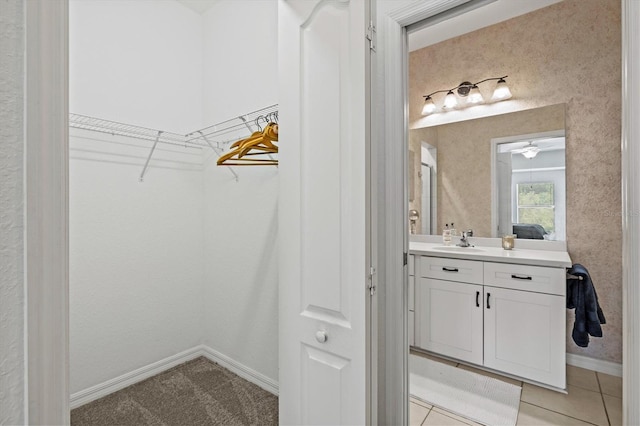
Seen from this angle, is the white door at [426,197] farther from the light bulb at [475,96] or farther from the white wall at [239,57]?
the white wall at [239,57]

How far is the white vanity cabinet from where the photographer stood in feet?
7.15

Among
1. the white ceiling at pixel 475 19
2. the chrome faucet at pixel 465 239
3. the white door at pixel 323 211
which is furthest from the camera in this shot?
the chrome faucet at pixel 465 239

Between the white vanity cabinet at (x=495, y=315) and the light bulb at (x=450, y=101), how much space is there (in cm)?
155

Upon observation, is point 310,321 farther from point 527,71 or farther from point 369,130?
point 527,71

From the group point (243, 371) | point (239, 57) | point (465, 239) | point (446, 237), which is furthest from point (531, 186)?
point (243, 371)

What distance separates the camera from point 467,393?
2.20 metres

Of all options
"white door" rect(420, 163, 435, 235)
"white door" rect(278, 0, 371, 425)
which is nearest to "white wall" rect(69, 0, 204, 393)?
"white door" rect(278, 0, 371, 425)

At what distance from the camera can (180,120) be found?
2451mm

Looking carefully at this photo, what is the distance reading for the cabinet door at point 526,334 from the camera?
2160 millimetres

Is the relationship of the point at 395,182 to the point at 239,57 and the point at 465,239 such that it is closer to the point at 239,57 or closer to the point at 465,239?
the point at 239,57

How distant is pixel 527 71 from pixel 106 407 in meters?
3.99

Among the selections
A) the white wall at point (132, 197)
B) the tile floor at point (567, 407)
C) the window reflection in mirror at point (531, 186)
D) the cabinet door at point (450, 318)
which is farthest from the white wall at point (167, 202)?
the window reflection in mirror at point (531, 186)

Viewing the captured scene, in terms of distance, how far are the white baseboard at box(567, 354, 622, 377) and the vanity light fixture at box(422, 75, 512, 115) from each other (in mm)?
2219

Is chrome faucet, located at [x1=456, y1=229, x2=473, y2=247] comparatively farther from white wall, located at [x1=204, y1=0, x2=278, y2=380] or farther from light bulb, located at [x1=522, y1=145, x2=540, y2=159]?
white wall, located at [x1=204, y1=0, x2=278, y2=380]
